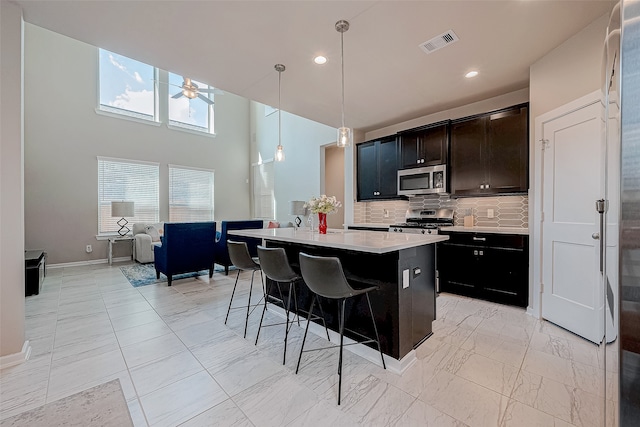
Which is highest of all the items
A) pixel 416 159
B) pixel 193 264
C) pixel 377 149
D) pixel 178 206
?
pixel 377 149

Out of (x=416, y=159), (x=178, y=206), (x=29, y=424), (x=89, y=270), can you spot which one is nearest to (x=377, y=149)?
(x=416, y=159)

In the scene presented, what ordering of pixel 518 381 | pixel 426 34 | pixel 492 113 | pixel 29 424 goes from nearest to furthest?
pixel 29 424, pixel 518 381, pixel 426 34, pixel 492 113

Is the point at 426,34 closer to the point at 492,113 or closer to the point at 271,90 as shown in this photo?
the point at 492,113

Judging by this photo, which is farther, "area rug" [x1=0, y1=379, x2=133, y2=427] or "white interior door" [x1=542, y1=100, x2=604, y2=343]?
"white interior door" [x1=542, y1=100, x2=604, y2=343]

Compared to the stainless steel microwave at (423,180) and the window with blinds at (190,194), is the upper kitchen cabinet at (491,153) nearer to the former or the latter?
the stainless steel microwave at (423,180)

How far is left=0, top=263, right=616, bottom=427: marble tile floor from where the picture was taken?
1.48 m

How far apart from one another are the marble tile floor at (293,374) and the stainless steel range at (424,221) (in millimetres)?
1191

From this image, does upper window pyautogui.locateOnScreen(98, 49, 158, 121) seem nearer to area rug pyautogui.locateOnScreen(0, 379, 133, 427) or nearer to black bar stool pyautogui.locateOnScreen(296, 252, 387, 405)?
area rug pyautogui.locateOnScreen(0, 379, 133, 427)

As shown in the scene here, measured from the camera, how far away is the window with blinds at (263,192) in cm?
783

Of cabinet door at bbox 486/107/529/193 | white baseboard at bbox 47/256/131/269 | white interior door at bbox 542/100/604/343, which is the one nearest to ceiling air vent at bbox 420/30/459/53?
white interior door at bbox 542/100/604/343

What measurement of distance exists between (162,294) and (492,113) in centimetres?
495

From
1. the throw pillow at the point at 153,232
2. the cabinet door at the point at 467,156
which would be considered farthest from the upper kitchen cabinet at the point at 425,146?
the throw pillow at the point at 153,232

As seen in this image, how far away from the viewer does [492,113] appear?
10.8 feet

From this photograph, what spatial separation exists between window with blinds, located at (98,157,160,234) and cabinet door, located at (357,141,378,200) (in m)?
5.19
